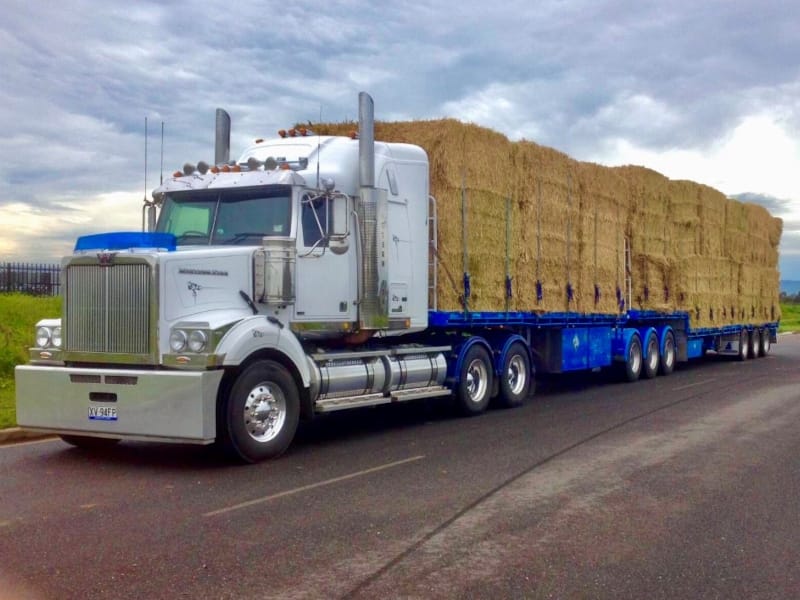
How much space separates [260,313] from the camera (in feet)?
31.3

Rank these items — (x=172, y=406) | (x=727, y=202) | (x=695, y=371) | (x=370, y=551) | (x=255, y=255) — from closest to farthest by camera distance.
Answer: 1. (x=370, y=551)
2. (x=172, y=406)
3. (x=255, y=255)
4. (x=695, y=371)
5. (x=727, y=202)

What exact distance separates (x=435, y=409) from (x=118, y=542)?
828cm

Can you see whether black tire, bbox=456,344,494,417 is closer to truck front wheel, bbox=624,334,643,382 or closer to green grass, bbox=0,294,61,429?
green grass, bbox=0,294,61,429

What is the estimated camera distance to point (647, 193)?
2012cm

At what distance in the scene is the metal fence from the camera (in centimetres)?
2309

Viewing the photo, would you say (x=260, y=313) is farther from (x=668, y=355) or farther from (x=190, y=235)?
(x=668, y=355)

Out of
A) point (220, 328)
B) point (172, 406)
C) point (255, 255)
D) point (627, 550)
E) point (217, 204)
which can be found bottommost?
point (627, 550)

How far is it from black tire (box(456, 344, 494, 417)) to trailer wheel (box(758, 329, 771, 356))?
16965 millimetres

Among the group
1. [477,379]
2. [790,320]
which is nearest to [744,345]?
[477,379]

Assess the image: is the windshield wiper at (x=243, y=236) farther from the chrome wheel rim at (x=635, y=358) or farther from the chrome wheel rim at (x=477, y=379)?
the chrome wheel rim at (x=635, y=358)

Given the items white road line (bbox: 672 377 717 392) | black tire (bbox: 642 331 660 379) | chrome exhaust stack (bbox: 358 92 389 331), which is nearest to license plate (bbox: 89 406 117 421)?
chrome exhaust stack (bbox: 358 92 389 331)

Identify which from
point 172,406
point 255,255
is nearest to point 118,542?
point 172,406

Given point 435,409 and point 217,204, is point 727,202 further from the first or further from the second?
point 217,204

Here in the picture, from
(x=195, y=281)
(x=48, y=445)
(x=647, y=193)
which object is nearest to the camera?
(x=195, y=281)
